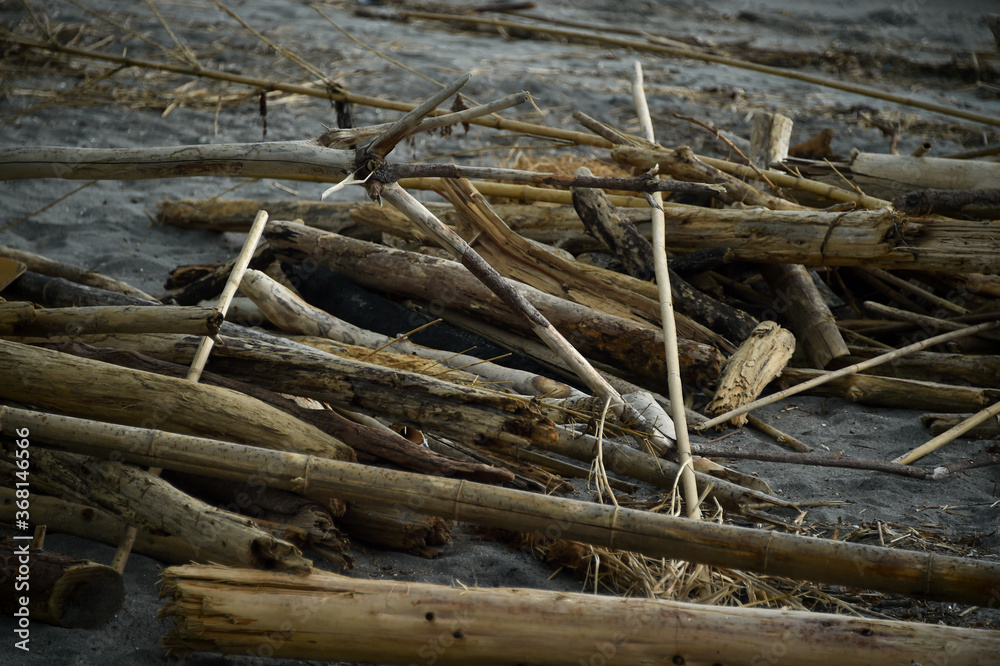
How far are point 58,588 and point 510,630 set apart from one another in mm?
1170

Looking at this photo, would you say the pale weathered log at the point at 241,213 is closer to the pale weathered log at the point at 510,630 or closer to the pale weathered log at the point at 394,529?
the pale weathered log at the point at 394,529

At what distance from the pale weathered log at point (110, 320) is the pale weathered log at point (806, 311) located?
9.83ft

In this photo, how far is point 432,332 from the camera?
12.0ft

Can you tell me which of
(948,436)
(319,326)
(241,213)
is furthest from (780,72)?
(241,213)

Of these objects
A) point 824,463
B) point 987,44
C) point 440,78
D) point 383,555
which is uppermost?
point 987,44

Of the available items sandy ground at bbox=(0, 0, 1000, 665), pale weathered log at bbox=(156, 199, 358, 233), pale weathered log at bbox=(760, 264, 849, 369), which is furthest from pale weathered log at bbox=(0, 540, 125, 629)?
pale weathered log at bbox=(760, 264, 849, 369)

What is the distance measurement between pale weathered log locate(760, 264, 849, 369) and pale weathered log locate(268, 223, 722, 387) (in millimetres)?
720

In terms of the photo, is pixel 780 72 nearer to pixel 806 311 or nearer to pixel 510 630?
pixel 806 311

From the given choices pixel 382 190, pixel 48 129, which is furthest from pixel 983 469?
pixel 48 129

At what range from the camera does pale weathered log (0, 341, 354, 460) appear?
226 centimetres

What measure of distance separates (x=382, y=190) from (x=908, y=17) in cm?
1445

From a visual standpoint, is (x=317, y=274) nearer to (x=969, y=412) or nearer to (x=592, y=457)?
(x=592, y=457)

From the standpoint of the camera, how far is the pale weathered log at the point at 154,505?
1792 mm

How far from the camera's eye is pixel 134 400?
7.40 feet
